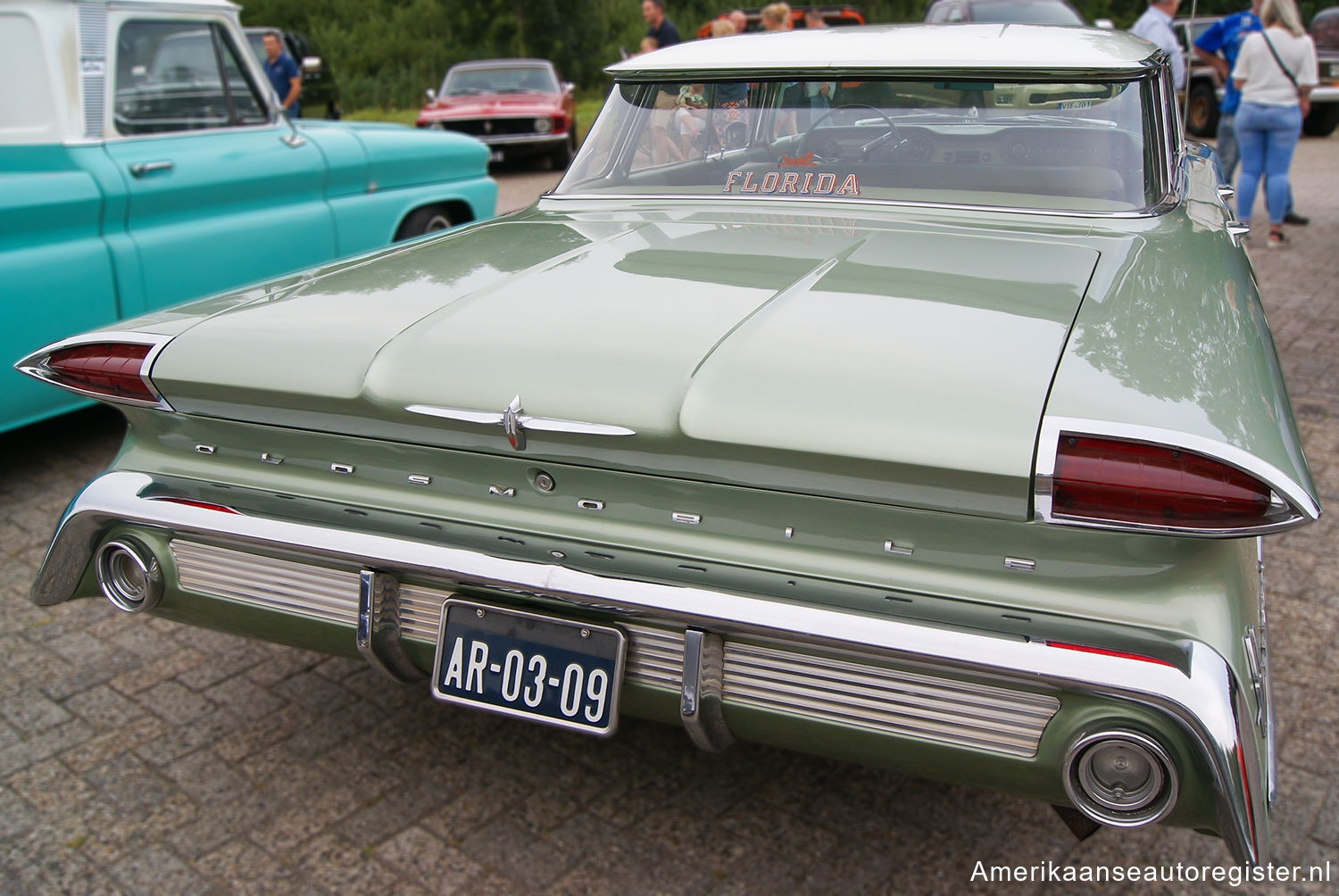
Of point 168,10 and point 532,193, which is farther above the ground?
point 168,10

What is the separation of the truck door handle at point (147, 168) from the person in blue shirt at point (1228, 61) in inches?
264

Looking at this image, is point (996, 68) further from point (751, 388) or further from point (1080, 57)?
point (751, 388)

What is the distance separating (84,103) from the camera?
4305 millimetres

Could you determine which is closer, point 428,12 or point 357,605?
point 357,605

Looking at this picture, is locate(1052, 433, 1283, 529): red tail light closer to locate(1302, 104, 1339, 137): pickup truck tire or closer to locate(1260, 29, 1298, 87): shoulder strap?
locate(1260, 29, 1298, 87): shoulder strap

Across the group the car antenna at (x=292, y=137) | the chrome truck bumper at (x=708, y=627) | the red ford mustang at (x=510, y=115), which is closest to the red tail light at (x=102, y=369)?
the chrome truck bumper at (x=708, y=627)

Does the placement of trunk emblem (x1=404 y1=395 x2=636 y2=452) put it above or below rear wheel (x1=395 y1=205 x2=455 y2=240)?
above

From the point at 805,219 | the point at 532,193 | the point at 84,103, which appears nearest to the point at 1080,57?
the point at 805,219

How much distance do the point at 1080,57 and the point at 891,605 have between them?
5.68ft

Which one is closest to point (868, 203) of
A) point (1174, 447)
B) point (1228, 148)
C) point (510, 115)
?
point (1174, 447)

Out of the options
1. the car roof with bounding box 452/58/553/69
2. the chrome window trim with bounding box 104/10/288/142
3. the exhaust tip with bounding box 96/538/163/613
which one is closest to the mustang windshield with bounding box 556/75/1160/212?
the exhaust tip with bounding box 96/538/163/613

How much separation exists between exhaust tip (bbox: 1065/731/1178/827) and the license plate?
0.74m

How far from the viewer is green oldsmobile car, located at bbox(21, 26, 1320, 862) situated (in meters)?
1.60

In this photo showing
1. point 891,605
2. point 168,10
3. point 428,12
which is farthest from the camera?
point 428,12
